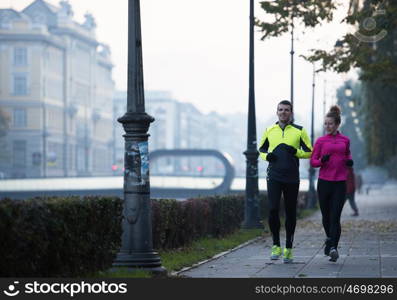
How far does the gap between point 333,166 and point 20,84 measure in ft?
410

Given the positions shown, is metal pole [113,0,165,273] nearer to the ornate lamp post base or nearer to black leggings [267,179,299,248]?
the ornate lamp post base

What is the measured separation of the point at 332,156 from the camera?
45.7 feet

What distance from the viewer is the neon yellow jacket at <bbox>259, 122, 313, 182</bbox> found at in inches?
541

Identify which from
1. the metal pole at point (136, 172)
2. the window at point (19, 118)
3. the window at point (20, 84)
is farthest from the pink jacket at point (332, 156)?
the window at point (20, 84)

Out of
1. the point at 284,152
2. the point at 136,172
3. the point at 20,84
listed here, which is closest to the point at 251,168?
the point at 284,152

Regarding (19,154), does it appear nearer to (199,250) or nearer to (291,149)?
(199,250)

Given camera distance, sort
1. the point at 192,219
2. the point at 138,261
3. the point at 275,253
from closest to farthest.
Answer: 1. the point at 138,261
2. the point at 275,253
3. the point at 192,219

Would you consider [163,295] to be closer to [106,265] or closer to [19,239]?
[19,239]

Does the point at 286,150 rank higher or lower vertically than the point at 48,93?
lower

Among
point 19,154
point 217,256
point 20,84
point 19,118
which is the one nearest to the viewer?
point 217,256

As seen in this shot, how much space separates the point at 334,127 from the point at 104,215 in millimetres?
3161

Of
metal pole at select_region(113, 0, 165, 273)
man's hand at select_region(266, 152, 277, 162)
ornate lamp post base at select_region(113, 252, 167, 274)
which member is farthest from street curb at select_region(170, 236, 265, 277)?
man's hand at select_region(266, 152, 277, 162)

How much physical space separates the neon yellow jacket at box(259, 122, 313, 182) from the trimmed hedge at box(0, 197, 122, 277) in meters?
2.00

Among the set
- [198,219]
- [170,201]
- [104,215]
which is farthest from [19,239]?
[198,219]
